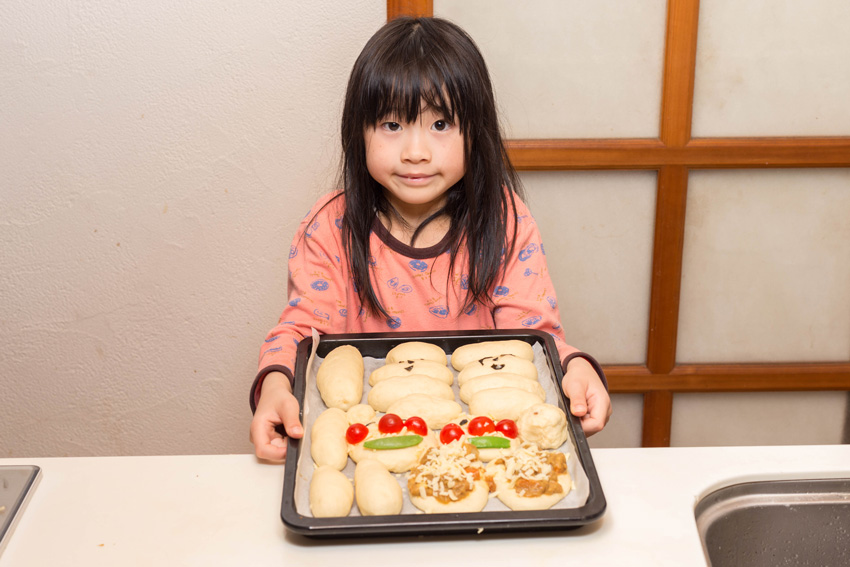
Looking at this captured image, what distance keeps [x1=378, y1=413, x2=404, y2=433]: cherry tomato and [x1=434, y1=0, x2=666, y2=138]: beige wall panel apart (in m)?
1.09

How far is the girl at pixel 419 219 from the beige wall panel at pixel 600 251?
1.49 feet

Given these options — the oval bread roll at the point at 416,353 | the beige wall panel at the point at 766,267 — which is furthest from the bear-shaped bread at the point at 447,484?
the beige wall panel at the point at 766,267

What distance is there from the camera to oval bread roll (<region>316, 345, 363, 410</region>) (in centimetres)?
100

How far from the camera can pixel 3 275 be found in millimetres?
2027

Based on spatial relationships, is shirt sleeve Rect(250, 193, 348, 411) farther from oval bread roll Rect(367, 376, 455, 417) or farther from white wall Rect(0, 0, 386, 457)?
white wall Rect(0, 0, 386, 457)

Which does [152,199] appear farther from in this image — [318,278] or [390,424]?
[390,424]

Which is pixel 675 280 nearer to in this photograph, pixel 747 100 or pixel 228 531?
pixel 747 100

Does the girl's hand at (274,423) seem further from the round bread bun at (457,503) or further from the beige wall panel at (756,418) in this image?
the beige wall panel at (756,418)

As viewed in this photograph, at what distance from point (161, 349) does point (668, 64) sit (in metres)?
1.51

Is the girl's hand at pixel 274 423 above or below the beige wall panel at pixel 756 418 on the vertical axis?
above

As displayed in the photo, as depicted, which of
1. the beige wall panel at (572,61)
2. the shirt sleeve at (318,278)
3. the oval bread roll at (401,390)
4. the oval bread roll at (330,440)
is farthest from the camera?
the beige wall panel at (572,61)

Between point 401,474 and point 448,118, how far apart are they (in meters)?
0.62

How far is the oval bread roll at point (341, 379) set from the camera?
100 centimetres

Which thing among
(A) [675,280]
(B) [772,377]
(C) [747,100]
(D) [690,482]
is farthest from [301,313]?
(B) [772,377]
